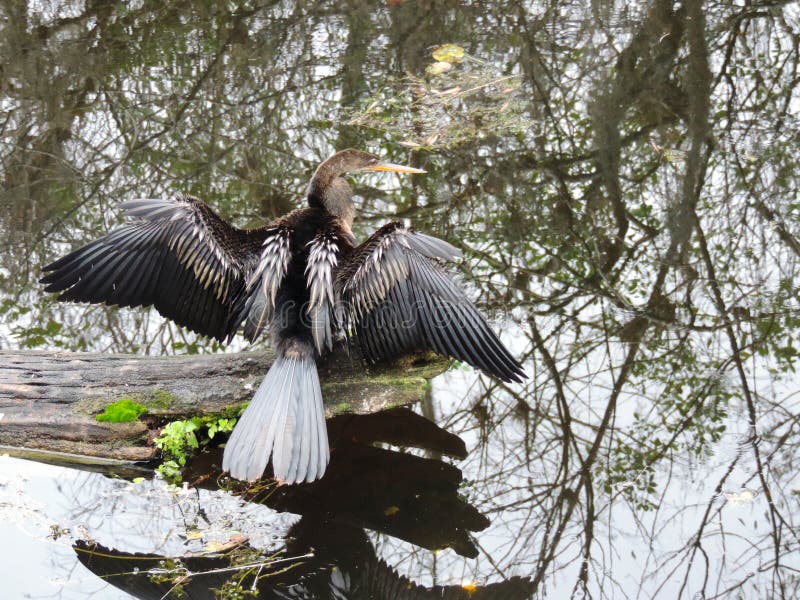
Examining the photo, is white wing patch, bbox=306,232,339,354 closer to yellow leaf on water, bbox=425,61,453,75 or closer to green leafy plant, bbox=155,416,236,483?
green leafy plant, bbox=155,416,236,483

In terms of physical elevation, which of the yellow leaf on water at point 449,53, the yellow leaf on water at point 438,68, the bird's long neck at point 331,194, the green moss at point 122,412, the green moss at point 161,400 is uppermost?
the yellow leaf on water at point 449,53

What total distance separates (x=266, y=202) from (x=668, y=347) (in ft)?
9.88

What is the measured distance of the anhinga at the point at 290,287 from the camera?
3.78 meters

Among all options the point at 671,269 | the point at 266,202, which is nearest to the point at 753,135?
the point at 671,269

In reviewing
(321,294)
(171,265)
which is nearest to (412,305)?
(321,294)

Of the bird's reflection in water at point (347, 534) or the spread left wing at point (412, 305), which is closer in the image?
the bird's reflection in water at point (347, 534)

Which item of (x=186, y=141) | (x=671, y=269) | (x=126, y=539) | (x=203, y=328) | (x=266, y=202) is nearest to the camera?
(x=126, y=539)

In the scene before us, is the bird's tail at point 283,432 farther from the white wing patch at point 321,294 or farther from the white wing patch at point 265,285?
the white wing patch at point 265,285

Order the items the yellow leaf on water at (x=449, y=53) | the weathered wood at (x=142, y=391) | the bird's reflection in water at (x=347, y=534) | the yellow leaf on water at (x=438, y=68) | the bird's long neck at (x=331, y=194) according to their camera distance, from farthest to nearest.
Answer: the yellow leaf on water at (x=449, y=53) → the yellow leaf on water at (x=438, y=68) → the bird's long neck at (x=331, y=194) → the weathered wood at (x=142, y=391) → the bird's reflection in water at (x=347, y=534)

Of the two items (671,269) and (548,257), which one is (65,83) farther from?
(671,269)

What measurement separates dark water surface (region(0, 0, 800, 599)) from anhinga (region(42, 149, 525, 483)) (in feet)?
1.86

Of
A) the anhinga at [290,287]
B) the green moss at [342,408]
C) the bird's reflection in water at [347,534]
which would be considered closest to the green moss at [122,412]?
the bird's reflection in water at [347,534]

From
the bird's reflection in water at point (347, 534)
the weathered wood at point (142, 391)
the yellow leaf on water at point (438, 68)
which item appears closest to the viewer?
the bird's reflection in water at point (347, 534)

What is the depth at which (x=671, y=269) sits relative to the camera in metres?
5.06
